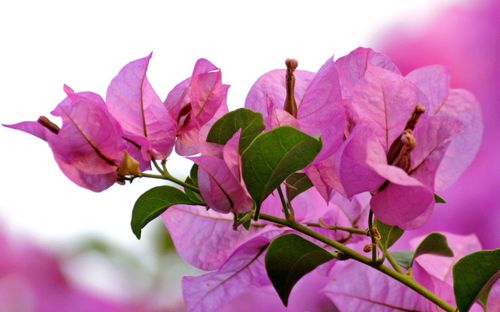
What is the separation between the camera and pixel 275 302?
1.18m

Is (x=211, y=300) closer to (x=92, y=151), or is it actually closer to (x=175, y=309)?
(x=92, y=151)

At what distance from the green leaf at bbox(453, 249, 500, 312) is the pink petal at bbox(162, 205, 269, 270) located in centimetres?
15

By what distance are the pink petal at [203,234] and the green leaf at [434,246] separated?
113 mm

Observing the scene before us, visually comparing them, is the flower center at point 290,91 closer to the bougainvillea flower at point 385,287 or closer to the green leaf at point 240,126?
the green leaf at point 240,126

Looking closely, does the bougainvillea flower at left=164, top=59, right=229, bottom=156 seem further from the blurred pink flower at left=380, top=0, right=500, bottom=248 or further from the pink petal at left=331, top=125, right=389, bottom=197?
the blurred pink flower at left=380, top=0, right=500, bottom=248

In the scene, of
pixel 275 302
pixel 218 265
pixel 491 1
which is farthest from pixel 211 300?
pixel 491 1

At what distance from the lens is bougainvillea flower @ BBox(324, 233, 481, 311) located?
66 centimetres

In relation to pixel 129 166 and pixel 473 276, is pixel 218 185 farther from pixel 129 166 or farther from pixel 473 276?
pixel 473 276

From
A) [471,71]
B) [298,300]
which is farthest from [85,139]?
[471,71]

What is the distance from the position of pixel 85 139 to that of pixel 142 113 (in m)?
0.05

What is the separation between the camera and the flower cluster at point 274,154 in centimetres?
55

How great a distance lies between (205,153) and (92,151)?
0.08m

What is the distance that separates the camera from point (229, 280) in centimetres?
65

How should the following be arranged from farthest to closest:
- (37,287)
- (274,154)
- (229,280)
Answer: (37,287)
(229,280)
(274,154)
